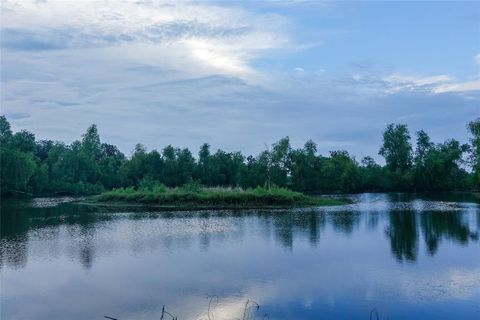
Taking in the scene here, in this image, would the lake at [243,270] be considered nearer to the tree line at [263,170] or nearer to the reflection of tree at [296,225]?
the reflection of tree at [296,225]

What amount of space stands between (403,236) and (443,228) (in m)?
4.23

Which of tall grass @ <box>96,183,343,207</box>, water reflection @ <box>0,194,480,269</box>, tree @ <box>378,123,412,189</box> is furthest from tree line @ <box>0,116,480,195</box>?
water reflection @ <box>0,194,480,269</box>

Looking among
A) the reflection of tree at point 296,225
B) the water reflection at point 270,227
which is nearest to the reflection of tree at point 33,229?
the water reflection at point 270,227

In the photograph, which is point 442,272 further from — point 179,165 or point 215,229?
point 179,165

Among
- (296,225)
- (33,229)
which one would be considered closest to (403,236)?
(296,225)

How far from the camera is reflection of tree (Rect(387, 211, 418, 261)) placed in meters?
19.4

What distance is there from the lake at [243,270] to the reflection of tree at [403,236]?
0.26 feet

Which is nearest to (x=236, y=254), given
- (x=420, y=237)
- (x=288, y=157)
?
(x=420, y=237)

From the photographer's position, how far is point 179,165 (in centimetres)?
8262

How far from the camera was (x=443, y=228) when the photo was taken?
89.6ft

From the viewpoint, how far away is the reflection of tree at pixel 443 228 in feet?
75.2

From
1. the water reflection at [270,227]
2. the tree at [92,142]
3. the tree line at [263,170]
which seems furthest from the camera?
the tree at [92,142]

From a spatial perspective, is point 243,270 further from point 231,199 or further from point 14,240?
point 231,199

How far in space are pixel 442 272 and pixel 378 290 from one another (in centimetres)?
347
